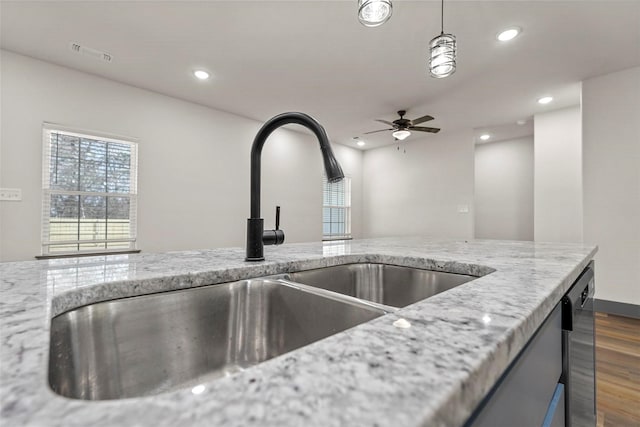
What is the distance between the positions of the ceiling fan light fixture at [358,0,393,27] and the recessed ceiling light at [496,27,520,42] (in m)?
1.68

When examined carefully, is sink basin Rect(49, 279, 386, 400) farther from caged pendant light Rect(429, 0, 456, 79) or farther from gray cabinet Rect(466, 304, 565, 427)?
caged pendant light Rect(429, 0, 456, 79)

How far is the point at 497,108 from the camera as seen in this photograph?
4234mm

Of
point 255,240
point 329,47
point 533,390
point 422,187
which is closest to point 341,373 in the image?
point 533,390

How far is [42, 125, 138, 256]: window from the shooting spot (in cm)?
303

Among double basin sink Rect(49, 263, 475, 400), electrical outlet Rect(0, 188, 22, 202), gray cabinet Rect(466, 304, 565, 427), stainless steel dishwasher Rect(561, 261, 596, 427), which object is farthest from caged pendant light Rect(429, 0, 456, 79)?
electrical outlet Rect(0, 188, 22, 202)

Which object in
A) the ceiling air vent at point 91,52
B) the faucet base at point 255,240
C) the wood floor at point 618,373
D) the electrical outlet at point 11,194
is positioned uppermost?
the ceiling air vent at point 91,52

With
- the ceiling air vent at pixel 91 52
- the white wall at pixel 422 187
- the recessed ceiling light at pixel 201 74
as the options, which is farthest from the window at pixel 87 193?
the white wall at pixel 422 187

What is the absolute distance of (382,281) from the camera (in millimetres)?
1087

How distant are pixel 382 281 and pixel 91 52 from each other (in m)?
3.56

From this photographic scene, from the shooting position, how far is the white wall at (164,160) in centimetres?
283

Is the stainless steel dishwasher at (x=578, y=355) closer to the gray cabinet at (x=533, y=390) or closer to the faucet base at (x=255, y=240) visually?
the gray cabinet at (x=533, y=390)

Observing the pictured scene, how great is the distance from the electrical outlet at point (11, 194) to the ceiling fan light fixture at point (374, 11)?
3568 mm

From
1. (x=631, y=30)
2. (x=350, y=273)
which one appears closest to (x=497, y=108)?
(x=631, y=30)

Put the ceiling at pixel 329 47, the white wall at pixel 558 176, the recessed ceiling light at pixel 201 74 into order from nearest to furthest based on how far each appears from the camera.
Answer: the ceiling at pixel 329 47, the recessed ceiling light at pixel 201 74, the white wall at pixel 558 176
